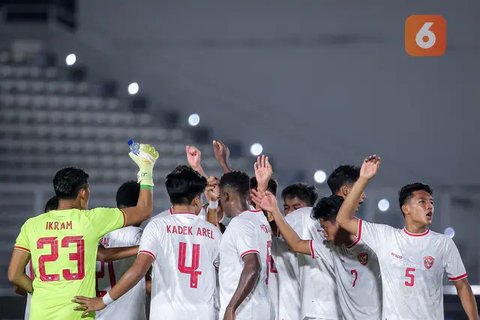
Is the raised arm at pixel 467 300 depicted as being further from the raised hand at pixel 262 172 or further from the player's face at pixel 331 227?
the raised hand at pixel 262 172

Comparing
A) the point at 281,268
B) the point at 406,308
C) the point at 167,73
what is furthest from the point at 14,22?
the point at 406,308

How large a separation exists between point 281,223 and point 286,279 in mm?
575

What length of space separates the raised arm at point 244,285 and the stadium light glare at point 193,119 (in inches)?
395

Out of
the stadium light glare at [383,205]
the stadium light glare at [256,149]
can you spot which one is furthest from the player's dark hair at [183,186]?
the stadium light glare at [256,149]

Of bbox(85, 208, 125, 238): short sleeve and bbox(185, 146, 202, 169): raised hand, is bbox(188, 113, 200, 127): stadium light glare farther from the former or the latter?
bbox(85, 208, 125, 238): short sleeve

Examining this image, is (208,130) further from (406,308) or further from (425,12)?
(406,308)

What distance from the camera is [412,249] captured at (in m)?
5.17

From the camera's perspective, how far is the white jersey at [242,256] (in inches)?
203

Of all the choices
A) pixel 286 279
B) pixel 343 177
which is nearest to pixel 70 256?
pixel 286 279

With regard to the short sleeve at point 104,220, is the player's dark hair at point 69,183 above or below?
above

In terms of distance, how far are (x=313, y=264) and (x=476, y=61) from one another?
1035 cm

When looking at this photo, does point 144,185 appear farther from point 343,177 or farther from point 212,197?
point 343,177

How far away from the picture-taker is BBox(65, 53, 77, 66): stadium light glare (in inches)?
568

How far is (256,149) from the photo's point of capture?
1464 centimetres
